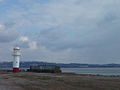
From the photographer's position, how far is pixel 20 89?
22.8m

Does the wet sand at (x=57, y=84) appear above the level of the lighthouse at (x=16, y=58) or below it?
below

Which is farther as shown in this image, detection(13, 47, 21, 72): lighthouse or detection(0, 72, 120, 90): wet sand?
detection(13, 47, 21, 72): lighthouse

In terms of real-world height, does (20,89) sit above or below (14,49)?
below

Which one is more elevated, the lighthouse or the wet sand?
the lighthouse

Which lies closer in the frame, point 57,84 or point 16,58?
point 57,84

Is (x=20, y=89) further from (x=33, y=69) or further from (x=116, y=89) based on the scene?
(x=33, y=69)

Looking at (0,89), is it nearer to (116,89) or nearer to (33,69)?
(116,89)

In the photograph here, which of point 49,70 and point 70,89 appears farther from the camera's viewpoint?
point 49,70

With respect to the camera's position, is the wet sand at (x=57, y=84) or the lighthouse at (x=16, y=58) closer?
the wet sand at (x=57, y=84)

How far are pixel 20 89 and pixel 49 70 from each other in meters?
40.1

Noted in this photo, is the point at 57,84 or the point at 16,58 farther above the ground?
the point at 16,58

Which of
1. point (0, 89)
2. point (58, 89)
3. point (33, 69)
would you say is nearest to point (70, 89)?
point (58, 89)

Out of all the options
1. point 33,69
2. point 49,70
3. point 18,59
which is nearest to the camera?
point 18,59

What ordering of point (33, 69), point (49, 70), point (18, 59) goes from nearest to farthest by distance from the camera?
point (18, 59)
point (49, 70)
point (33, 69)
